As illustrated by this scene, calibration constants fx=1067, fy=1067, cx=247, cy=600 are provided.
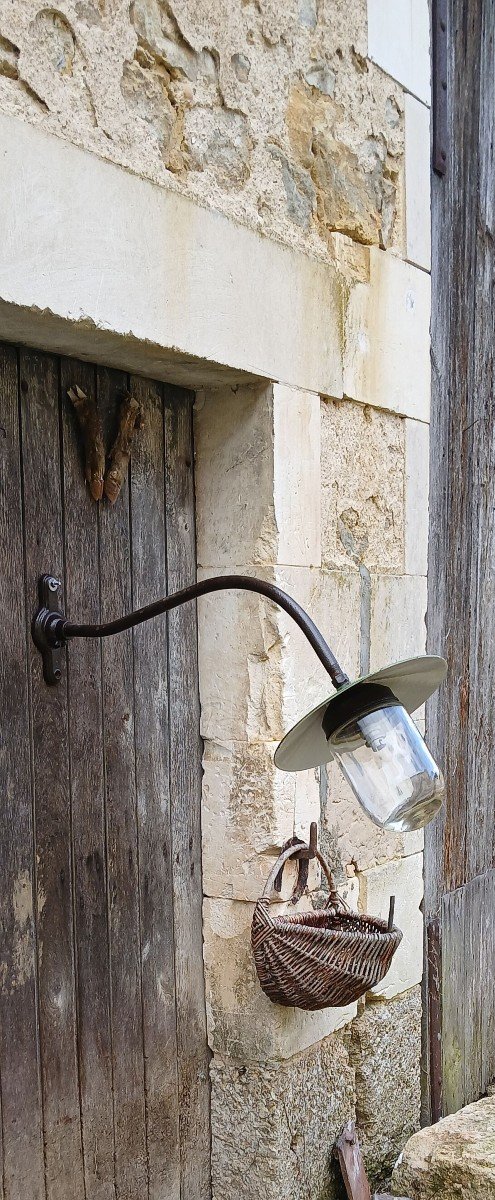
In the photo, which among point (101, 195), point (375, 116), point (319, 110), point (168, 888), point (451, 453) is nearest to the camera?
point (101, 195)

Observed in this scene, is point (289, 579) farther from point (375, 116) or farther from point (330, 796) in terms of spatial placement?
point (375, 116)

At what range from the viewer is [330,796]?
2529 mm

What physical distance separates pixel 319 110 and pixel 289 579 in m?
1.10

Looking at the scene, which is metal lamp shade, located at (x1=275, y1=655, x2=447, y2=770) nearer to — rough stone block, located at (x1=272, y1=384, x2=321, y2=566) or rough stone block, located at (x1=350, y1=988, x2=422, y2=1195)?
rough stone block, located at (x1=272, y1=384, x2=321, y2=566)

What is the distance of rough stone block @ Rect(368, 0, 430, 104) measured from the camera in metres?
2.67

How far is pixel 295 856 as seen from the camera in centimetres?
230

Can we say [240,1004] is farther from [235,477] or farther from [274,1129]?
[235,477]

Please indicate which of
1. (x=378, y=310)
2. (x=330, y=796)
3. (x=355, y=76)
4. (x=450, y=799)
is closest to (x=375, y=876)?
(x=330, y=796)

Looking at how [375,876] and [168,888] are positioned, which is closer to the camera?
[168,888]

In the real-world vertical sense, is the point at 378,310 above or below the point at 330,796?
above

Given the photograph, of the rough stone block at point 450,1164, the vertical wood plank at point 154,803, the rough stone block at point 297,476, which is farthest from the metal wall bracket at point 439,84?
the rough stone block at point 450,1164

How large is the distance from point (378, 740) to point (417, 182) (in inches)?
76.4

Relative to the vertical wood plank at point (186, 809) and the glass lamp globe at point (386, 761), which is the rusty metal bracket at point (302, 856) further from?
the glass lamp globe at point (386, 761)

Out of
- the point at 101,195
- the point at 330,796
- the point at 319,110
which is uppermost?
the point at 319,110
